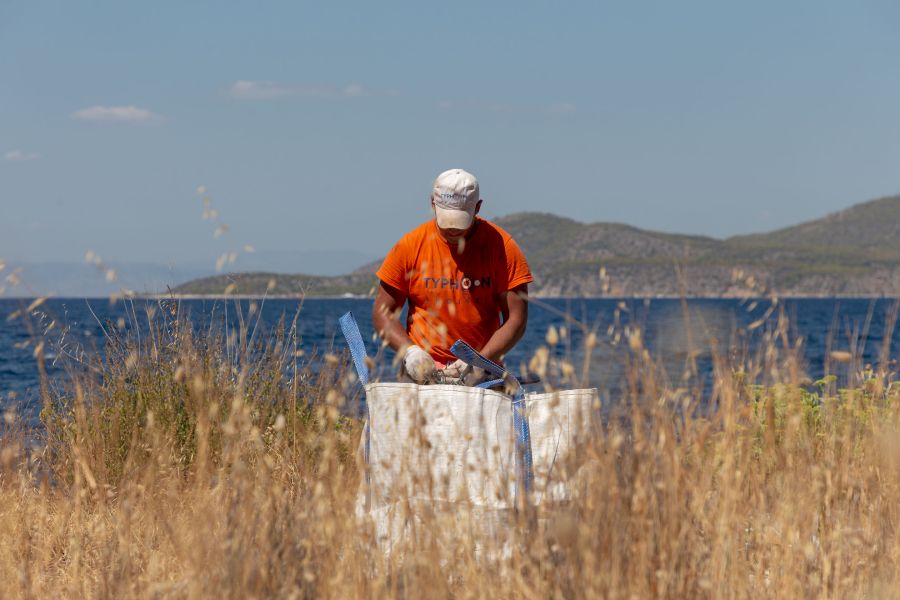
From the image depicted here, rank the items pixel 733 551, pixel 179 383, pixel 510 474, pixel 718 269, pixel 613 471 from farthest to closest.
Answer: pixel 718 269
pixel 179 383
pixel 510 474
pixel 733 551
pixel 613 471

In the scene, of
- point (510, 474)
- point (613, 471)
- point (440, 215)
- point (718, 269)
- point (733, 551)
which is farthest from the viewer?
point (718, 269)

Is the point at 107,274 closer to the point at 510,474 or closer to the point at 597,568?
the point at 510,474

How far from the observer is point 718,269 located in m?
136

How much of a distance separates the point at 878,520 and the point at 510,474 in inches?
60.7

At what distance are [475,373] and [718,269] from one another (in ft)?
450

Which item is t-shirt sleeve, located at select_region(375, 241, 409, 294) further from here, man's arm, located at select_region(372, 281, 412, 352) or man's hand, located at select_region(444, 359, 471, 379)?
man's hand, located at select_region(444, 359, 471, 379)

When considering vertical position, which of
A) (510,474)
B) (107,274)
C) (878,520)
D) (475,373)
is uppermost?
(107,274)

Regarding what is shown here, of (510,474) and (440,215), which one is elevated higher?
(440,215)

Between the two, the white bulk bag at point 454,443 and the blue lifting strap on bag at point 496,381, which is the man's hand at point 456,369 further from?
the white bulk bag at point 454,443

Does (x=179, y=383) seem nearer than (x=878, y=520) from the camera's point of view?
No

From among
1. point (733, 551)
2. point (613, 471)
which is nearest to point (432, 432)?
point (613, 471)

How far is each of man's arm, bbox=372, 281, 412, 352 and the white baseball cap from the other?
47 cm

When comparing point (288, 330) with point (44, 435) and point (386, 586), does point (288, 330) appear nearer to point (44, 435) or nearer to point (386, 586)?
point (44, 435)

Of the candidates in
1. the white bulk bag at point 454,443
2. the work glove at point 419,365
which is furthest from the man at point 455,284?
the white bulk bag at point 454,443
